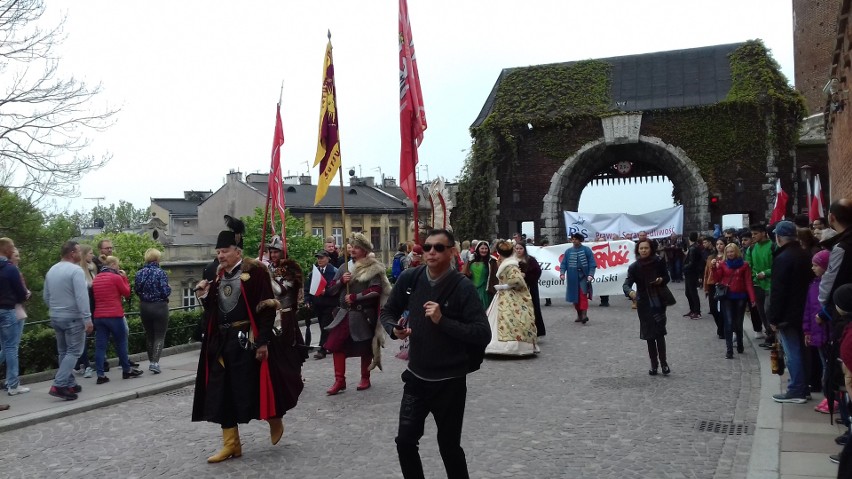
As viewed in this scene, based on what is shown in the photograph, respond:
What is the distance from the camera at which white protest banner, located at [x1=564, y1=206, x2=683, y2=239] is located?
2564cm

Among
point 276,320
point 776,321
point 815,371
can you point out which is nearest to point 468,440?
point 276,320

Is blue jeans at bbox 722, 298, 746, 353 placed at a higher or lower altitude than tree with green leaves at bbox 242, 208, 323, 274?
lower

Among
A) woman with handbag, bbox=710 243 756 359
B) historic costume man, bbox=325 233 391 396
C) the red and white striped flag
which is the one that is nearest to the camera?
historic costume man, bbox=325 233 391 396

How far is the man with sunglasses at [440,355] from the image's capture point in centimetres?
451

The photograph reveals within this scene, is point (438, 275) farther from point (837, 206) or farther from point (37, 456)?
point (37, 456)

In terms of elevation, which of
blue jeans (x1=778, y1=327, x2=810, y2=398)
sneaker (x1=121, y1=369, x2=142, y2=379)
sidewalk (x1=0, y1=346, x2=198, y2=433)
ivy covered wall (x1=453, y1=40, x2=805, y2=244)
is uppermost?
ivy covered wall (x1=453, y1=40, x2=805, y2=244)

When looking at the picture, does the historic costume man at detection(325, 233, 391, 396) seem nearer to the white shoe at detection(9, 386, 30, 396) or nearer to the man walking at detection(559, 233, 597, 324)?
the white shoe at detection(9, 386, 30, 396)

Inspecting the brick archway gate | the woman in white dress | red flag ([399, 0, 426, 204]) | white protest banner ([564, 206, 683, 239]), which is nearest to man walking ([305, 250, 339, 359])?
the woman in white dress

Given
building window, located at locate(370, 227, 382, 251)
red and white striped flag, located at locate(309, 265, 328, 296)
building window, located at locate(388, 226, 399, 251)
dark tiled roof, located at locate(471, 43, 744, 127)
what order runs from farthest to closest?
1. building window, located at locate(388, 226, 399, 251)
2. building window, located at locate(370, 227, 382, 251)
3. dark tiled roof, located at locate(471, 43, 744, 127)
4. red and white striped flag, located at locate(309, 265, 328, 296)

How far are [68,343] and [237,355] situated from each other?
13.0 feet

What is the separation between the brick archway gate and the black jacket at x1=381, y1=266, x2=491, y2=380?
93.5 ft

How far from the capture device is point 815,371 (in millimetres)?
8148

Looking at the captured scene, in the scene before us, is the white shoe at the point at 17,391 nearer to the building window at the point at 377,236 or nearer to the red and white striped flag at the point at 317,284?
the red and white striped flag at the point at 317,284

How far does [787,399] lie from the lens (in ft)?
25.8
